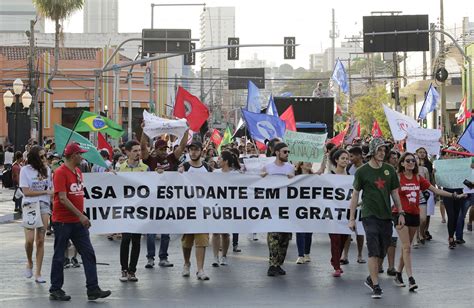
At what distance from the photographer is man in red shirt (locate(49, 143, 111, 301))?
36.0 ft

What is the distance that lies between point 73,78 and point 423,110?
31214 millimetres

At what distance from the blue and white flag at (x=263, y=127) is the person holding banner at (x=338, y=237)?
6.49 m

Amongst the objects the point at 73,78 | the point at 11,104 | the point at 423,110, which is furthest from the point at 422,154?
the point at 73,78

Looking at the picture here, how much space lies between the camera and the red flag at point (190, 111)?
2148cm

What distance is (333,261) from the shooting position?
13078 mm

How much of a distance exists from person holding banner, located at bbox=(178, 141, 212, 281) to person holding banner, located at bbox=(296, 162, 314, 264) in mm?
1609

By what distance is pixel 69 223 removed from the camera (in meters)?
11.1

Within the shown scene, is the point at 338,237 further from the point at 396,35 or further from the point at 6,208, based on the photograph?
the point at 396,35

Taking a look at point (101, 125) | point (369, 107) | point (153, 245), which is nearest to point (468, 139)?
point (153, 245)

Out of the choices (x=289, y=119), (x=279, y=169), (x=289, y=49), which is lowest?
(x=279, y=169)

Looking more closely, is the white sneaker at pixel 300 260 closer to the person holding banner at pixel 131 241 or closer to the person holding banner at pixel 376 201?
the person holding banner at pixel 131 241

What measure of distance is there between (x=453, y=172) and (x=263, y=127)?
18.3 ft

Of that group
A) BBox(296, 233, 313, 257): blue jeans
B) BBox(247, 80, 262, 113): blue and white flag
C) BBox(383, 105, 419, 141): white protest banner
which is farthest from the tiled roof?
BBox(296, 233, 313, 257): blue jeans

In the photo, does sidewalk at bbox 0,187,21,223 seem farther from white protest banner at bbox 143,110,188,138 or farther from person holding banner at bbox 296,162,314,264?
person holding banner at bbox 296,162,314,264
